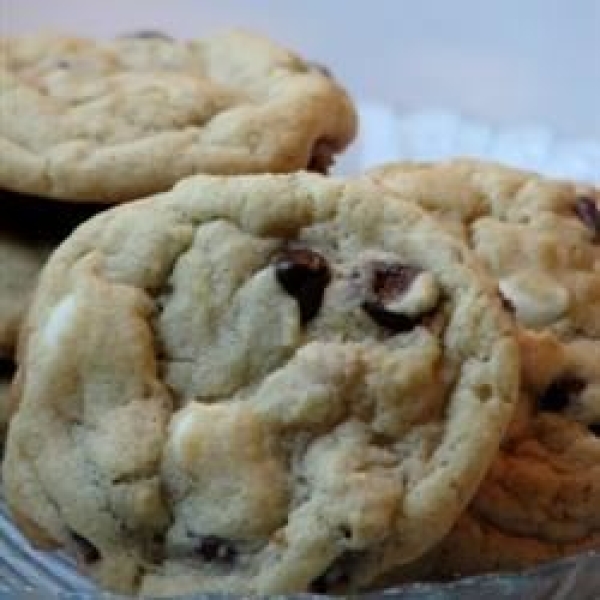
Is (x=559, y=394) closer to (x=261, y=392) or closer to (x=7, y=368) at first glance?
(x=261, y=392)

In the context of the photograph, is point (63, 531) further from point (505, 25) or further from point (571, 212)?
point (505, 25)

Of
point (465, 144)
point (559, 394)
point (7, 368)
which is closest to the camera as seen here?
point (559, 394)

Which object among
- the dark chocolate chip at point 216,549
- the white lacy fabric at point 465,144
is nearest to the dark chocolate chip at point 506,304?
the dark chocolate chip at point 216,549

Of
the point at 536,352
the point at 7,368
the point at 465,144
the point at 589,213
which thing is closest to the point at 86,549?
the point at 7,368

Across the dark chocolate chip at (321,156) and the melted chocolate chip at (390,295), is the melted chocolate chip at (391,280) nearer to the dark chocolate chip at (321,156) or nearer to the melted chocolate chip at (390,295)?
the melted chocolate chip at (390,295)

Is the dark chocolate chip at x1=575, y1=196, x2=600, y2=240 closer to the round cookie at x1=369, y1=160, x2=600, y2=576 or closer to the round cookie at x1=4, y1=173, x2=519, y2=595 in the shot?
the round cookie at x1=369, y1=160, x2=600, y2=576

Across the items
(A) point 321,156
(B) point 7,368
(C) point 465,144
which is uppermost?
(A) point 321,156

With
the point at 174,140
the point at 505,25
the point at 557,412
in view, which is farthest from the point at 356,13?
the point at 557,412

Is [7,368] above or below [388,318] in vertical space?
below
